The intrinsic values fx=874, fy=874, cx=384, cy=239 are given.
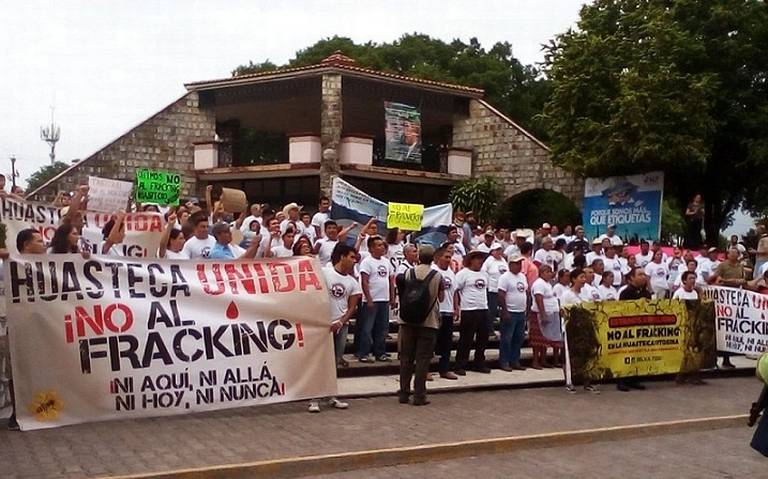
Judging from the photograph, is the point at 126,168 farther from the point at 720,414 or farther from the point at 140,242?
the point at 720,414

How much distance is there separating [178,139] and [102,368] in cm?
2100

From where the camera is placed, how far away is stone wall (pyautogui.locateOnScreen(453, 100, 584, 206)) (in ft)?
90.9

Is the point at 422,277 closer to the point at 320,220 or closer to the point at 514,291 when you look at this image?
the point at 514,291

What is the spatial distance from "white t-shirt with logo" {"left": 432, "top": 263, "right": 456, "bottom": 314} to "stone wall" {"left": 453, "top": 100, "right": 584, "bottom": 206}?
15680 mm

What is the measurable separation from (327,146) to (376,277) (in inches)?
623

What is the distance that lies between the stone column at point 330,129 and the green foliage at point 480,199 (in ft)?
13.6

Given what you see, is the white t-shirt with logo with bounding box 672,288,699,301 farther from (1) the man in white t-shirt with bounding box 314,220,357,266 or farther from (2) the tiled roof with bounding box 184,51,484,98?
(2) the tiled roof with bounding box 184,51,484,98

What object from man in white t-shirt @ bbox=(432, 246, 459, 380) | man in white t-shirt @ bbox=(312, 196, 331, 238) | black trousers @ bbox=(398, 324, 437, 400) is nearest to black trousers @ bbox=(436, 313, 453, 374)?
man in white t-shirt @ bbox=(432, 246, 459, 380)

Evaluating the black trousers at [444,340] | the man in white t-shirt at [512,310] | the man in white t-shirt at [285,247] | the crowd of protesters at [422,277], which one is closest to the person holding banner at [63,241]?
the crowd of protesters at [422,277]

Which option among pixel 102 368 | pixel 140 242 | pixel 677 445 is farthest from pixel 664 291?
pixel 102 368

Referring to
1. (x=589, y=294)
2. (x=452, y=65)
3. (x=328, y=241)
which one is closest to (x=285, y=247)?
(x=328, y=241)

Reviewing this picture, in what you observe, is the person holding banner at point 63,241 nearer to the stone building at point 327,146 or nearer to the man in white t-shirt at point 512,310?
the man in white t-shirt at point 512,310

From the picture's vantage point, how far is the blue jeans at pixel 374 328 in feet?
38.1

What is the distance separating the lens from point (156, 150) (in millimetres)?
27906
